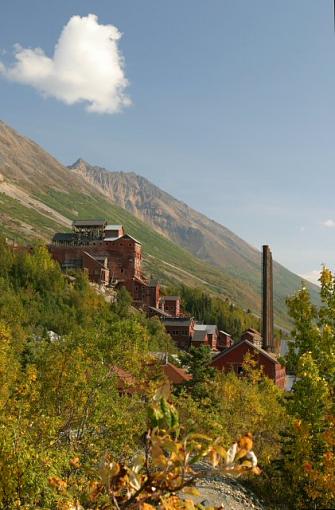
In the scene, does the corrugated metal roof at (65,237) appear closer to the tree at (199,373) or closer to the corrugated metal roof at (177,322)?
the corrugated metal roof at (177,322)

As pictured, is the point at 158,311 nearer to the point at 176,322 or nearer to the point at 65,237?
the point at 176,322

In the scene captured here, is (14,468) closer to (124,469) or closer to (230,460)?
(124,469)

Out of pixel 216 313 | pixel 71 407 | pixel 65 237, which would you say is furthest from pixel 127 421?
pixel 216 313

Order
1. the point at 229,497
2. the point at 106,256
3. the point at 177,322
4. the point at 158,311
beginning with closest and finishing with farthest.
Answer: the point at 229,497
the point at 177,322
the point at 158,311
the point at 106,256

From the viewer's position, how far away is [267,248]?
67875 millimetres

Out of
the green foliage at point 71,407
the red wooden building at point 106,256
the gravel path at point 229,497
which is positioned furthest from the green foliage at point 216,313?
the green foliage at point 71,407

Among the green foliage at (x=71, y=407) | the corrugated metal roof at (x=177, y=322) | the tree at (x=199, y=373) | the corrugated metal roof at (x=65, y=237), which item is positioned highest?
the corrugated metal roof at (x=65, y=237)

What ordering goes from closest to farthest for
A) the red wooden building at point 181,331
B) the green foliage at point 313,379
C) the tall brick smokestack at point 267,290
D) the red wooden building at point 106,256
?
the green foliage at point 313,379, the tall brick smokestack at point 267,290, the red wooden building at point 181,331, the red wooden building at point 106,256

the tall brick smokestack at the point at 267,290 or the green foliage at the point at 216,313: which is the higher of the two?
the tall brick smokestack at the point at 267,290

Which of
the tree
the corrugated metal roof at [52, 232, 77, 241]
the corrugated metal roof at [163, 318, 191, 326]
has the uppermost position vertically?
the corrugated metal roof at [52, 232, 77, 241]

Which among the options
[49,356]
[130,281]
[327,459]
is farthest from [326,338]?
[130,281]

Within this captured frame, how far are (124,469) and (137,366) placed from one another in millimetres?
20623

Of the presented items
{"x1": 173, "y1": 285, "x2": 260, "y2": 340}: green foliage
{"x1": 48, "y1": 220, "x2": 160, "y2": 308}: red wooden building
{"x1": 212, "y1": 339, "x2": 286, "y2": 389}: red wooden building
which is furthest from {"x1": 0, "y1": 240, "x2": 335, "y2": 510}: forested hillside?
{"x1": 173, "y1": 285, "x2": 260, "y2": 340}: green foliage

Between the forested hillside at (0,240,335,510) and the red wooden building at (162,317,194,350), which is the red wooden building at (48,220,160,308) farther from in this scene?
the forested hillside at (0,240,335,510)
